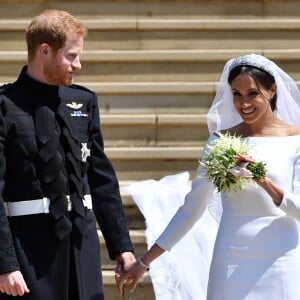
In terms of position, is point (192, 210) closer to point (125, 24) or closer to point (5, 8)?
point (125, 24)

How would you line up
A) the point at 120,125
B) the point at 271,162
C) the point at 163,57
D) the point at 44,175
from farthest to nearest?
the point at 163,57 < the point at 120,125 < the point at 271,162 < the point at 44,175

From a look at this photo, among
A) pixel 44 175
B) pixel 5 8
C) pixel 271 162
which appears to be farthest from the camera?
pixel 5 8

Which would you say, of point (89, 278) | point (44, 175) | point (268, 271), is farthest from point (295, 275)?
point (44, 175)

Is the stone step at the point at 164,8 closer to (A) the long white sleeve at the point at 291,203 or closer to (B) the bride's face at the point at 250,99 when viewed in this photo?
(B) the bride's face at the point at 250,99

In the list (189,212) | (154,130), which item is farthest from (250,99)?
(154,130)

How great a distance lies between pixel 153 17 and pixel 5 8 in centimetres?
126

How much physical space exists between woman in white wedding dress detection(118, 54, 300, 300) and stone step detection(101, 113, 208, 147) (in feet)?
8.97

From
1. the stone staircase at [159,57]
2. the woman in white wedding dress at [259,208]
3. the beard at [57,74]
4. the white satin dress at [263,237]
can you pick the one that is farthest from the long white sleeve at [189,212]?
the stone staircase at [159,57]

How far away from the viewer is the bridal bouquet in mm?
3314

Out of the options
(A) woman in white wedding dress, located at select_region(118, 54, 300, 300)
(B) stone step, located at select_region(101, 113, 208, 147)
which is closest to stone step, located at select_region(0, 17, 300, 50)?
(B) stone step, located at select_region(101, 113, 208, 147)

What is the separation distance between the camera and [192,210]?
3600 millimetres

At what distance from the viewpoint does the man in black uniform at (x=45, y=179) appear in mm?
3170

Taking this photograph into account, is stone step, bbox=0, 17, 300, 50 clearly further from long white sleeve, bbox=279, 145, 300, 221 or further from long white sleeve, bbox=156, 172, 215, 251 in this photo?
long white sleeve, bbox=279, 145, 300, 221

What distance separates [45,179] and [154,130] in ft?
10.6
